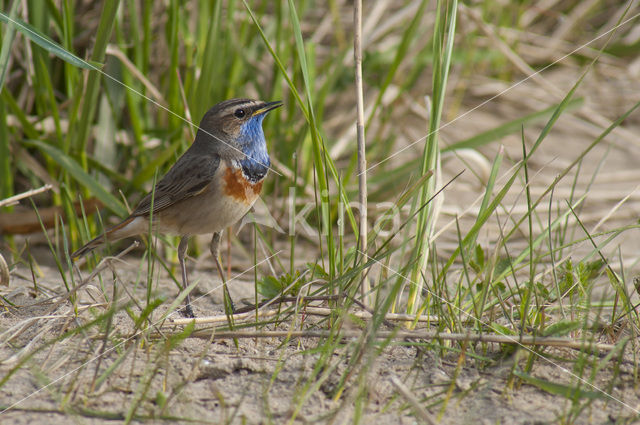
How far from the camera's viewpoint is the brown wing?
3.77 m

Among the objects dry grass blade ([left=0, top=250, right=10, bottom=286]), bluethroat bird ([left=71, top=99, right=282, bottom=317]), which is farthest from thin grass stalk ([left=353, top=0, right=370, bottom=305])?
dry grass blade ([left=0, top=250, right=10, bottom=286])

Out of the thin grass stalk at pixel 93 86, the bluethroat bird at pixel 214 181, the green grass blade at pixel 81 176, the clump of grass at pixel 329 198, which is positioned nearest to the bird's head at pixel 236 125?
the bluethroat bird at pixel 214 181

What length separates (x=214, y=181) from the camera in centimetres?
374

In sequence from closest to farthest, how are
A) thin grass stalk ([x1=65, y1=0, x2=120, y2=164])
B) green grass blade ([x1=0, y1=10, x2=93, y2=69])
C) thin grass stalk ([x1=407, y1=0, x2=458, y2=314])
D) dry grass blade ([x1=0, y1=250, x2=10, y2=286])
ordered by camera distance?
green grass blade ([x1=0, y1=10, x2=93, y2=69]) → thin grass stalk ([x1=407, y1=0, x2=458, y2=314]) → dry grass blade ([x1=0, y1=250, x2=10, y2=286]) → thin grass stalk ([x1=65, y1=0, x2=120, y2=164])

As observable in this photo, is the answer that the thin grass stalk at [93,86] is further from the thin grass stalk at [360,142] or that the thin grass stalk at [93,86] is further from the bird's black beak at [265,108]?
the thin grass stalk at [360,142]

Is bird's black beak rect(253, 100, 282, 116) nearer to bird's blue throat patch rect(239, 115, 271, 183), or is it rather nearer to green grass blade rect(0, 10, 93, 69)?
bird's blue throat patch rect(239, 115, 271, 183)

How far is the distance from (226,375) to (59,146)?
2.45 m

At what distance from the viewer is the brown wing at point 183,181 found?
377cm

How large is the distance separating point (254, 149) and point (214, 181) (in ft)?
1.04

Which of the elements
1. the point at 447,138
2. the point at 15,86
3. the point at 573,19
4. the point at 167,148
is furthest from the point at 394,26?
the point at 15,86

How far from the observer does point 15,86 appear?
5.12 meters

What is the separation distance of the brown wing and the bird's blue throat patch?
17 cm

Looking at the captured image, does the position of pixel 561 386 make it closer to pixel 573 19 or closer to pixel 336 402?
pixel 336 402

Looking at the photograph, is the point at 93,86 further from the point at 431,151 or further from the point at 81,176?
the point at 431,151
